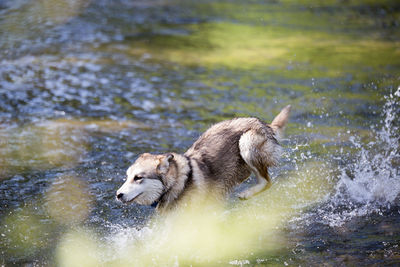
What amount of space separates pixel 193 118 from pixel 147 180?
370 centimetres

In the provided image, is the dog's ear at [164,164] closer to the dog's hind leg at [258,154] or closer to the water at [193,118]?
the water at [193,118]

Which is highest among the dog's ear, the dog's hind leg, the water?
the dog's ear

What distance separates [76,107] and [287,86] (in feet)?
12.2

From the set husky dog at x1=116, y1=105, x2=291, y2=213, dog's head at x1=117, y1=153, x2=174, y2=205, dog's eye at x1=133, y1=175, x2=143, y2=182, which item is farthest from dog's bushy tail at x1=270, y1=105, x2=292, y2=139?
dog's eye at x1=133, y1=175, x2=143, y2=182

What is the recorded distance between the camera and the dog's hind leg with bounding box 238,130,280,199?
19.2 feet

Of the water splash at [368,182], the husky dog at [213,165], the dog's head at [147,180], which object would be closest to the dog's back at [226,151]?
the husky dog at [213,165]

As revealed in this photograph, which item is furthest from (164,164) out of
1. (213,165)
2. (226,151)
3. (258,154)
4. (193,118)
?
(193,118)

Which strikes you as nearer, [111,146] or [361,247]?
[361,247]

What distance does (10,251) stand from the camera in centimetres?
515

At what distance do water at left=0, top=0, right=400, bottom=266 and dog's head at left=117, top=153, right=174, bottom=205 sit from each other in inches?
17.7

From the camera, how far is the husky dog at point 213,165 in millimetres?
5152

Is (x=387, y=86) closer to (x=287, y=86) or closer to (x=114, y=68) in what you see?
(x=287, y=86)

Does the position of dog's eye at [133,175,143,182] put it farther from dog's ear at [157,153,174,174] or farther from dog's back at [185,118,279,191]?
dog's back at [185,118,279,191]

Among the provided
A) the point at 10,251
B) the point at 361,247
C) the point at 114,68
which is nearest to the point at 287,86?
the point at 114,68
